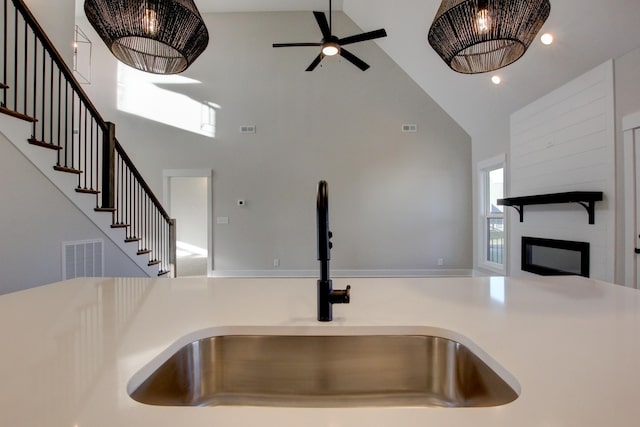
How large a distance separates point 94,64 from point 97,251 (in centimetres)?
490

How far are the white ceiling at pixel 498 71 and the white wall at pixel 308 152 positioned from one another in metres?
0.30

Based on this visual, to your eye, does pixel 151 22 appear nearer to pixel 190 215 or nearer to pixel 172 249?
pixel 172 249

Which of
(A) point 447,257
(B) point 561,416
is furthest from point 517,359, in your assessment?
(A) point 447,257

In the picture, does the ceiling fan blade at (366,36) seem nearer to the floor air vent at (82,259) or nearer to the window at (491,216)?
the window at (491,216)

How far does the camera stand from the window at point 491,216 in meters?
4.96

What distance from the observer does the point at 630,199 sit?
270 centimetres

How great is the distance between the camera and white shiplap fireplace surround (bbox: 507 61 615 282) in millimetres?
2896

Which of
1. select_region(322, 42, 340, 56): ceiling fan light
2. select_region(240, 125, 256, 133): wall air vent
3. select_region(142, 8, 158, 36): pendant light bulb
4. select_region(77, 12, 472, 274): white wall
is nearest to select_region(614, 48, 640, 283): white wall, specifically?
select_region(322, 42, 340, 56): ceiling fan light

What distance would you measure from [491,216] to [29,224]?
6.01 m

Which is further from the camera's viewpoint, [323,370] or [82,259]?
[82,259]

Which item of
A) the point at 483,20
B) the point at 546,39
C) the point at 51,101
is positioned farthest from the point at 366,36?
the point at 51,101

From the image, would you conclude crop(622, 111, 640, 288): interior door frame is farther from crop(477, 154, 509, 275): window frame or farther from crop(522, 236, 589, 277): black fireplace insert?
crop(477, 154, 509, 275): window frame

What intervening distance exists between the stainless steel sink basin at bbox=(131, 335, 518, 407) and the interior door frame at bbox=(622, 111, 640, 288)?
10.2 feet

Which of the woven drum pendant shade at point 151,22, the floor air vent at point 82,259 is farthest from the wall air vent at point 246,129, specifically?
the woven drum pendant shade at point 151,22
